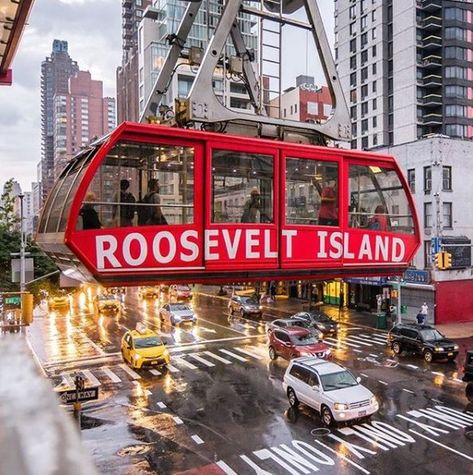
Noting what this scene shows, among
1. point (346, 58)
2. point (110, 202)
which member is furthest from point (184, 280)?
point (346, 58)

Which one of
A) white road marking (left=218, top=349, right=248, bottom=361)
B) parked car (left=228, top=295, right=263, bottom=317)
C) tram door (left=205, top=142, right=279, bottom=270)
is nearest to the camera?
tram door (left=205, top=142, right=279, bottom=270)

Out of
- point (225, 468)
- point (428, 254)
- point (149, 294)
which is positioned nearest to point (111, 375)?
point (225, 468)

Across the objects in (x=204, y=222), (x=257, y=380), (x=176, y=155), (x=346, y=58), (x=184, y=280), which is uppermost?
(x=346, y=58)

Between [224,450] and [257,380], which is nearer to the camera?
[224,450]

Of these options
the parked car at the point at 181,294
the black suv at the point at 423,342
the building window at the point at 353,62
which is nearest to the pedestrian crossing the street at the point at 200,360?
the black suv at the point at 423,342

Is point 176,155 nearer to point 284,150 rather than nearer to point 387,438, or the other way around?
point 284,150

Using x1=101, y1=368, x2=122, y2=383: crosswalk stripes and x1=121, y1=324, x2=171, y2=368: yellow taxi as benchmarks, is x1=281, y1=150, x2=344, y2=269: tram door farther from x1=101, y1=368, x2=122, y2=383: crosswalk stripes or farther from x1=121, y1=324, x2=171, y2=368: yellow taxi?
x1=121, y1=324, x2=171, y2=368: yellow taxi

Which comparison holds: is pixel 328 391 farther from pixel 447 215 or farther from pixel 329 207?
pixel 447 215

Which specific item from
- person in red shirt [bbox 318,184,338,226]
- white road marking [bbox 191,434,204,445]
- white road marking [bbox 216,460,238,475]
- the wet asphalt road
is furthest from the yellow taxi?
person in red shirt [bbox 318,184,338,226]
